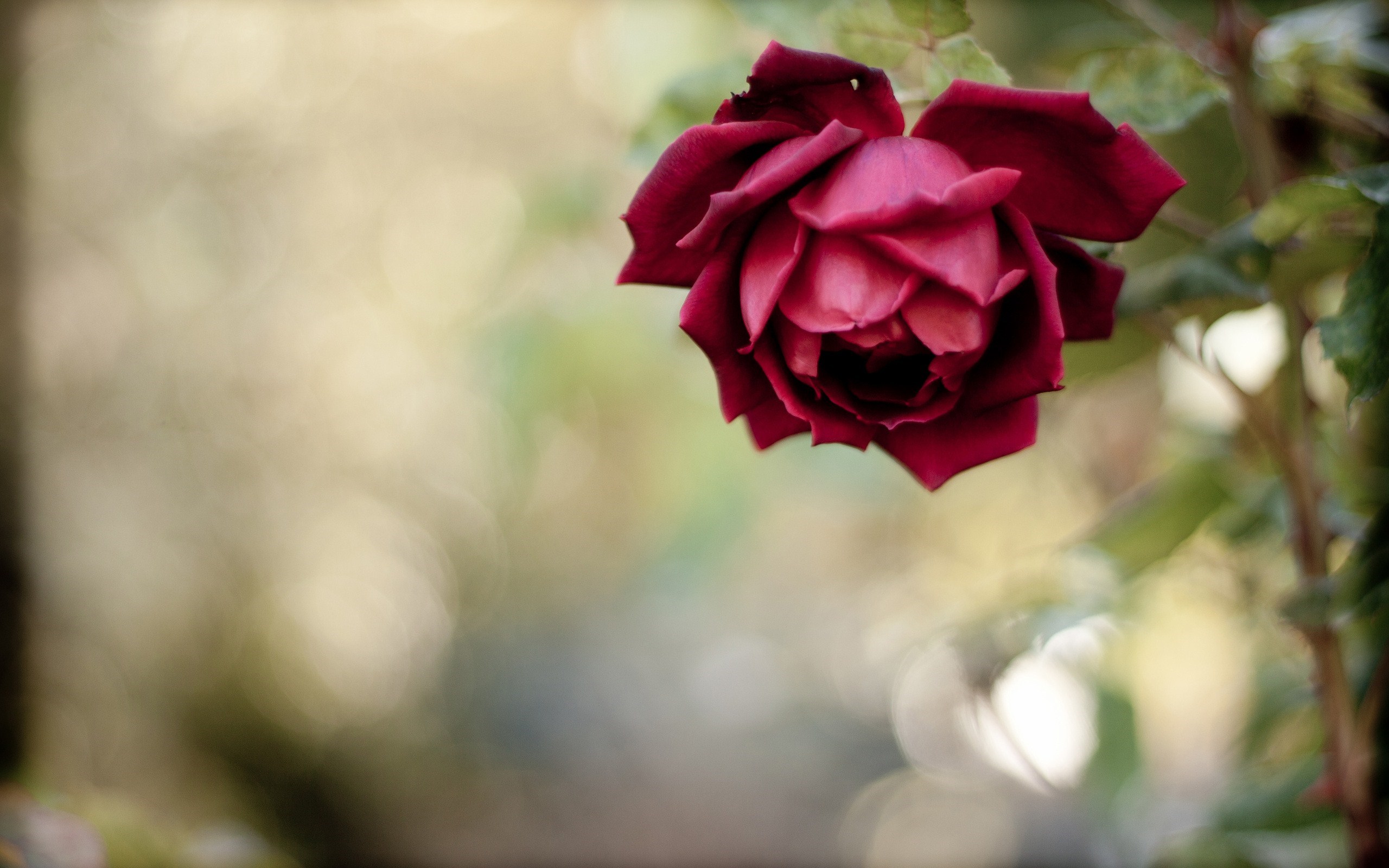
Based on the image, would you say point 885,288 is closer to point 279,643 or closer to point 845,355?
point 845,355

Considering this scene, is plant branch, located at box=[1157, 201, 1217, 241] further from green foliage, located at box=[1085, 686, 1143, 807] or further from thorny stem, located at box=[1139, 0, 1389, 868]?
green foliage, located at box=[1085, 686, 1143, 807]

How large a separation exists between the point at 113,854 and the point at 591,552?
98cm

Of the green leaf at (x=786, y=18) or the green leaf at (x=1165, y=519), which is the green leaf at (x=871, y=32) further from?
the green leaf at (x=1165, y=519)

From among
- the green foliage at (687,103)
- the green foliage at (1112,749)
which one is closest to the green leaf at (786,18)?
the green foliage at (687,103)

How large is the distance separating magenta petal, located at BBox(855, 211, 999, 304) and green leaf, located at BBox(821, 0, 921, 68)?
7 cm

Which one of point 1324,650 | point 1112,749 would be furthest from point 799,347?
point 1112,749

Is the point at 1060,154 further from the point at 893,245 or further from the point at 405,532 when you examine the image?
the point at 405,532

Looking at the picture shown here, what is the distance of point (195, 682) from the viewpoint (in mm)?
1281

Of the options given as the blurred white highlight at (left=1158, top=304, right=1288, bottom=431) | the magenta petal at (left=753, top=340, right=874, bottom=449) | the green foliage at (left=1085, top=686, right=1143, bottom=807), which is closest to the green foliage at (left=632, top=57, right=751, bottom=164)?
the magenta petal at (left=753, top=340, right=874, bottom=449)

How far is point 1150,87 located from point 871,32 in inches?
3.3

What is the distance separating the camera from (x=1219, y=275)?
0.81ft

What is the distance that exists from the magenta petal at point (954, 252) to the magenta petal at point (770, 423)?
56mm

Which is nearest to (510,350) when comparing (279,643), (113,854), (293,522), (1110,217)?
(113,854)

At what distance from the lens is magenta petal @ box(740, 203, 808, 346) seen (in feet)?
0.61
